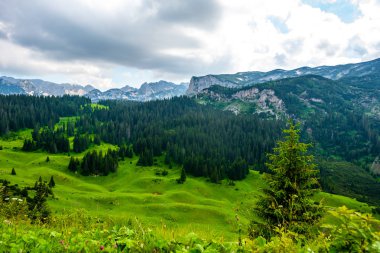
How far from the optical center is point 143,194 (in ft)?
281

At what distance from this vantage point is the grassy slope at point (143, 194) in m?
67.8

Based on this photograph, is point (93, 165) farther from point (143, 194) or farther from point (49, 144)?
point (49, 144)

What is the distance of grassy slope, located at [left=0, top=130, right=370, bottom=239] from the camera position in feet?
222

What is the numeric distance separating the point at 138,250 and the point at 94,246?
3.18 feet

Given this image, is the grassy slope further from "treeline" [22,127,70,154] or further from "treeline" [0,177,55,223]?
"treeline" [0,177,55,223]

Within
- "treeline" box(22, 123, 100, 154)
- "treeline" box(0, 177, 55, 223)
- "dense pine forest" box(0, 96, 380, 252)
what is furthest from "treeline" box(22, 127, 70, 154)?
"treeline" box(0, 177, 55, 223)

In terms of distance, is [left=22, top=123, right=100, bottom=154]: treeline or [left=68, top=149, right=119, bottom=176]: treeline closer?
[left=68, top=149, right=119, bottom=176]: treeline

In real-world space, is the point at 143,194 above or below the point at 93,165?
below

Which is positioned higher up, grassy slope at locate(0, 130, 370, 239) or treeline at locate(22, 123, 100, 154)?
treeline at locate(22, 123, 100, 154)

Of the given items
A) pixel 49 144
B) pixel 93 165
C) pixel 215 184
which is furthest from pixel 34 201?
pixel 49 144

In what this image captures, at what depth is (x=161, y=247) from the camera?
5.25 metres

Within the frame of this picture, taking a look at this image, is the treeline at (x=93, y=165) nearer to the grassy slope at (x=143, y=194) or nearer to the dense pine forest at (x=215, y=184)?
the dense pine forest at (x=215, y=184)

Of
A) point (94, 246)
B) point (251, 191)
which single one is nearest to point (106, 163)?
point (251, 191)

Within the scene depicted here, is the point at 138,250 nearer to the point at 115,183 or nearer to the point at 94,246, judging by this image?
the point at 94,246
